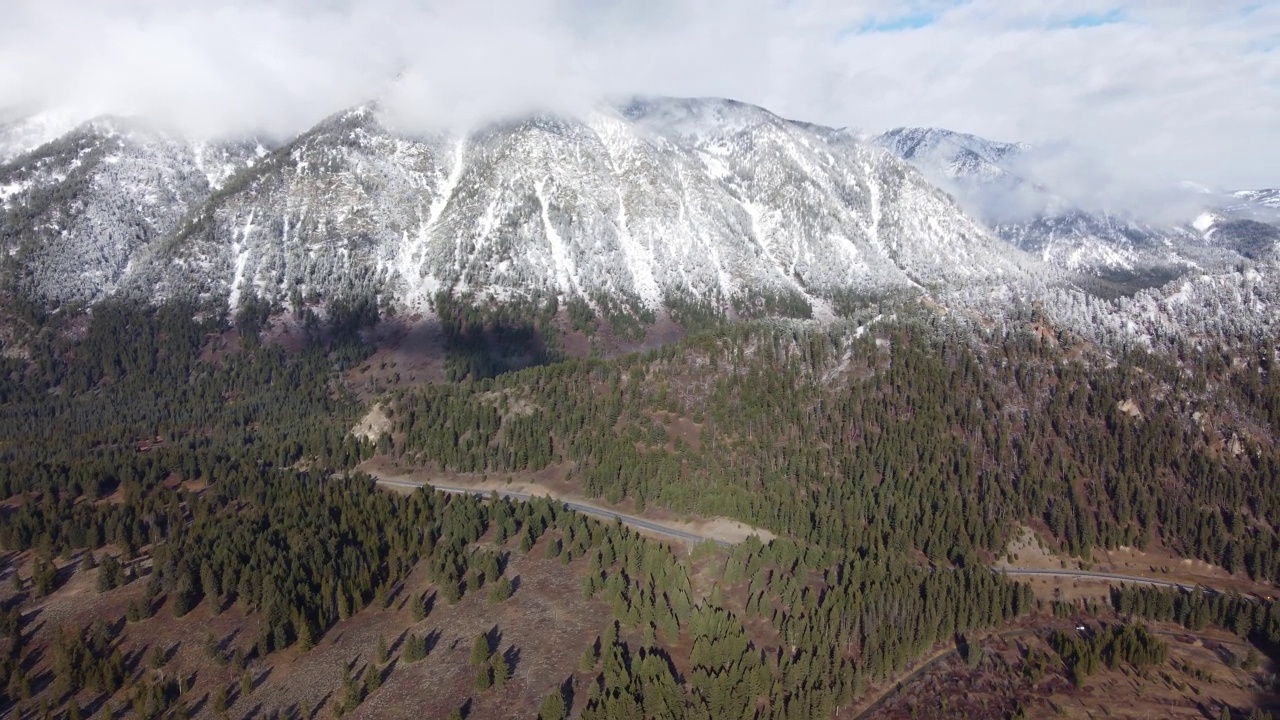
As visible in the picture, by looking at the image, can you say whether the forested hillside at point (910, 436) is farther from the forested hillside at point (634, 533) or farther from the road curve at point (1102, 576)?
the road curve at point (1102, 576)

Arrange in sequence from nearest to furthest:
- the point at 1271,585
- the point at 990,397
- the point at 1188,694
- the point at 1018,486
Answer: the point at 1188,694 < the point at 1271,585 < the point at 1018,486 < the point at 990,397

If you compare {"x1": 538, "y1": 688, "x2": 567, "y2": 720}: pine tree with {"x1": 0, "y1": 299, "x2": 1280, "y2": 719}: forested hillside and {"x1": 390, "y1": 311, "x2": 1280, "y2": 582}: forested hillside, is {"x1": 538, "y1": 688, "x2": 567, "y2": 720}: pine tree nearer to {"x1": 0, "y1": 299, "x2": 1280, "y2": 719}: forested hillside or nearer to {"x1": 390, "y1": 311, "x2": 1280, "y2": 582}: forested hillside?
{"x1": 0, "y1": 299, "x2": 1280, "y2": 719}: forested hillside

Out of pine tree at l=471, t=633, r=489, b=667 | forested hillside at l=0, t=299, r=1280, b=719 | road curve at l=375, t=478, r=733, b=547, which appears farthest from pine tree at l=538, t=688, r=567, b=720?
road curve at l=375, t=478, r=733, b=547

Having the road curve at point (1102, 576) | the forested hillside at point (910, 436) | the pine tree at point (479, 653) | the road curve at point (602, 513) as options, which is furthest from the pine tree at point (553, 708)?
the road curve at point (1102, 576)

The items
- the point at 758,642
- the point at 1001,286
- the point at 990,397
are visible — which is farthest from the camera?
the point at 1001,286

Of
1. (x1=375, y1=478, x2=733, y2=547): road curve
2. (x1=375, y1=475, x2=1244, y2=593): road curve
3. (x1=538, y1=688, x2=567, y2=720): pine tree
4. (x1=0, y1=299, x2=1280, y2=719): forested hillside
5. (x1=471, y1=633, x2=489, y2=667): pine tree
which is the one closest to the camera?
(x1=538, y1=688, x2=567, y2=720): pine tree

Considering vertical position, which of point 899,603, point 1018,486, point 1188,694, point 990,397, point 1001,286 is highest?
point 1001,286

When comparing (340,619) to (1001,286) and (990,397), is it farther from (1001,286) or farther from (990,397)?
(1001,286)

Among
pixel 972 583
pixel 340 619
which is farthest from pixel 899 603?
pixel 340 619

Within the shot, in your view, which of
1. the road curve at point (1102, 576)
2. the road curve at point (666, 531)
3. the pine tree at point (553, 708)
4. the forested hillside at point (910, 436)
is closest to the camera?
the pine tree at point (553, 708)
